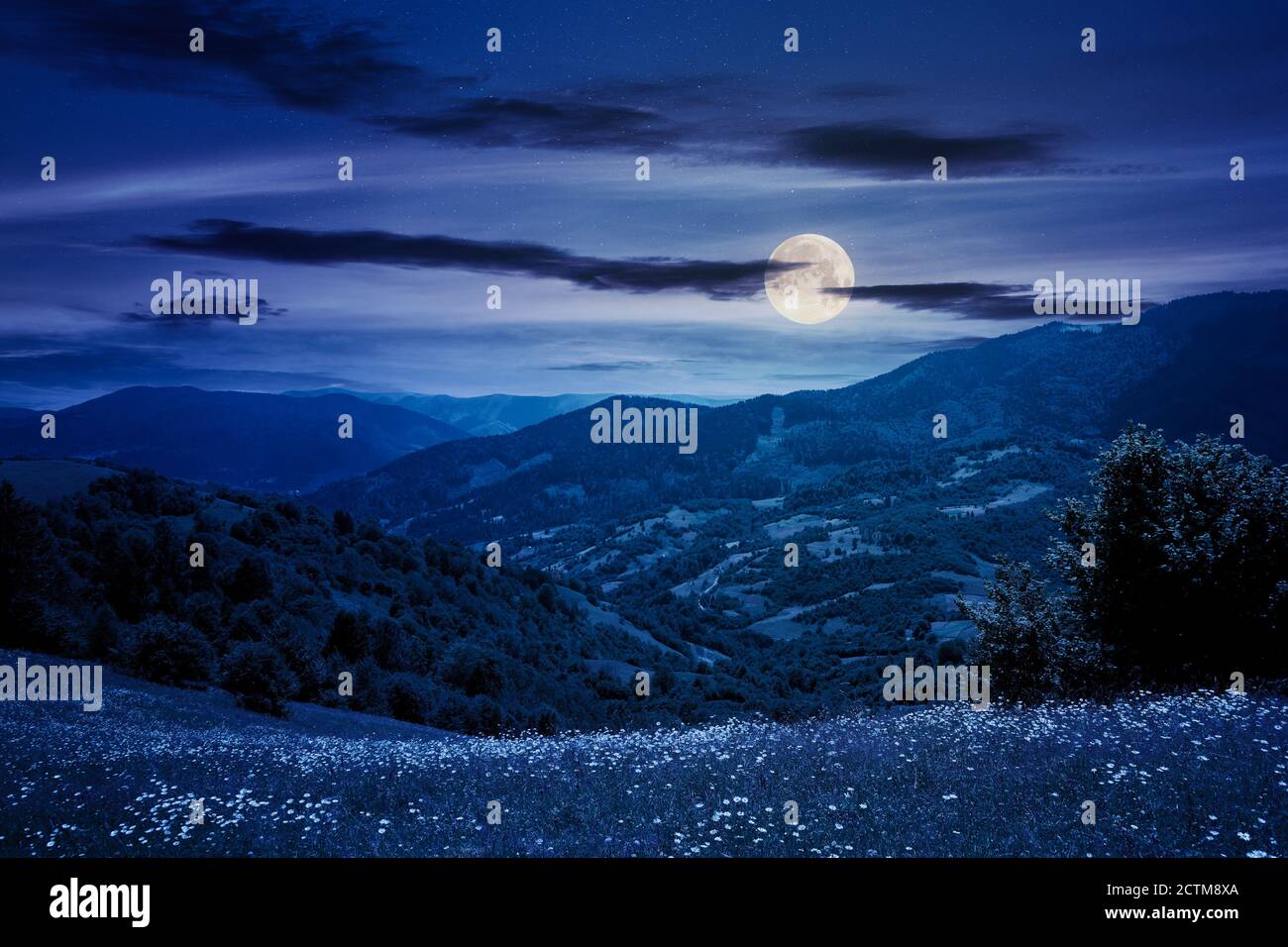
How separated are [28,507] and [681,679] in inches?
1969

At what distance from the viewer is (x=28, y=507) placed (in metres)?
37.0

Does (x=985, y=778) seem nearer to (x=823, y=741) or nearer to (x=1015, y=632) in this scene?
(x=823, y=741)

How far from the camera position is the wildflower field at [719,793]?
25.1ft

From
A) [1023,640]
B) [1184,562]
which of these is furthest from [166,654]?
[1184,562]

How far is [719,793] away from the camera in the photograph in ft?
28.1

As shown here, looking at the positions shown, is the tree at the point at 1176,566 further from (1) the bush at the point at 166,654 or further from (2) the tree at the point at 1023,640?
(1) the bush at the point at 166,654

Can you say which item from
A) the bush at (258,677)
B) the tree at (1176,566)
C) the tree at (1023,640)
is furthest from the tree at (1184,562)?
the bush at (258,677)

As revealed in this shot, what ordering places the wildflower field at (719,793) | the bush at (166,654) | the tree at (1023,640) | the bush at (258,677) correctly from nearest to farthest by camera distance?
1. the wildflower field at (719,793)
2. the tree at (1023,640)
3. the bush at (258,677)
4. the bush at (166,654)

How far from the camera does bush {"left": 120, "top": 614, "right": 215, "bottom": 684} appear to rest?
29052 mm

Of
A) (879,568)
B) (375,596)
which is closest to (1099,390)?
(879,568)

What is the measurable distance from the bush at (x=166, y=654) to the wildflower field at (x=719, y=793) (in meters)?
20.2

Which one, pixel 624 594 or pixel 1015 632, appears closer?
pixel 1015 632
